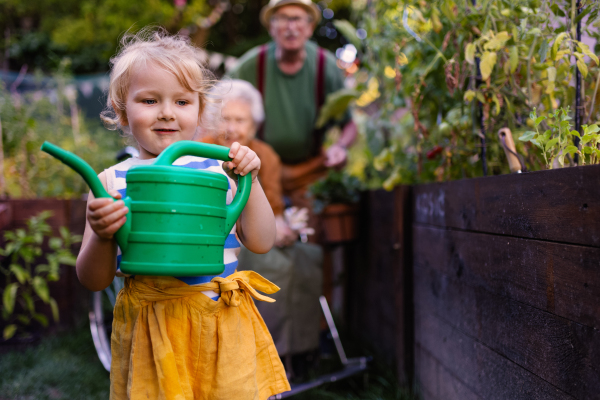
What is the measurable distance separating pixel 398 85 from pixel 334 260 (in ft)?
6.83

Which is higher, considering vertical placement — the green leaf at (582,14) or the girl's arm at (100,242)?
the green leaf at (582,14)

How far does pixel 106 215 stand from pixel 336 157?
96.0 inches

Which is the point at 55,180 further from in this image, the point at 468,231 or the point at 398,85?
the point at 468,231

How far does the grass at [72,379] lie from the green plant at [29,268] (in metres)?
0.23

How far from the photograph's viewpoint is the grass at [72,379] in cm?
224

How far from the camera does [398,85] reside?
207 centimetres

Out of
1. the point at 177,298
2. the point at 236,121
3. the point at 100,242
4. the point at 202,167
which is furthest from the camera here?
the point at 236,121

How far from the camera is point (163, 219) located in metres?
0.98

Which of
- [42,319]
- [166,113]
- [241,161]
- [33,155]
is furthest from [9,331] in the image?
[241,161]

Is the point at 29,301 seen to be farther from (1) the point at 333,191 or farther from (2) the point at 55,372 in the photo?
(1) the point at 333,191

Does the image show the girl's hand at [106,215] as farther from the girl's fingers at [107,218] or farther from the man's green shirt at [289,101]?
the man's green shirt at [289,101]

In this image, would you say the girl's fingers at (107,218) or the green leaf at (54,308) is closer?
the girl's fingers at (107,218)

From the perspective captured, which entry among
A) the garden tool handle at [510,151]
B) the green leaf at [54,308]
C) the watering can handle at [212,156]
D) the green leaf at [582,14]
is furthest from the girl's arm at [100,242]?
the green leaf at [54,308]

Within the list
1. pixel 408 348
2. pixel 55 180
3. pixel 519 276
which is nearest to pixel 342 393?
pixel 408 348
